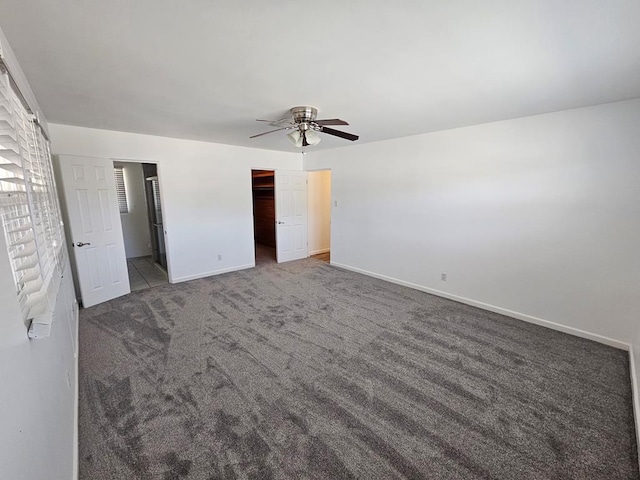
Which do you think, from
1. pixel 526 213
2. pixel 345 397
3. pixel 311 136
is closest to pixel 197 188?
pixel 311 136

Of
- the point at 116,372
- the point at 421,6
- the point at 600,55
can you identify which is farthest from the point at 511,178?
the point at 116,372

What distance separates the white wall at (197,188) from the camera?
374 centimetres

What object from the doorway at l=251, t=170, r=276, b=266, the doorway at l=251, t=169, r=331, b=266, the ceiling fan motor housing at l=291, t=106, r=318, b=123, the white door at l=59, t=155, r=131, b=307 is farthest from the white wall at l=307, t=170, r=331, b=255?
the white door at l=59, t=155, r=131, b=307

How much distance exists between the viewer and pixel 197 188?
15.0 ft

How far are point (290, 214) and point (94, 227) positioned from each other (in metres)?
3.26

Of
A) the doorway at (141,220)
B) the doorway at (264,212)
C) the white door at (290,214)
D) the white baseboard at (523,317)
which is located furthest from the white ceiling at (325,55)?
the doorway at (264,212)

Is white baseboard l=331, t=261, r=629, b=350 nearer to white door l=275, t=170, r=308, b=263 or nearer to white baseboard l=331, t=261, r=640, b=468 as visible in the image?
white baseboard l=331, t=261, r=640, b=468

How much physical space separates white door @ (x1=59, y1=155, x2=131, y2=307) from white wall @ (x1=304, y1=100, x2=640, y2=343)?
157 inches

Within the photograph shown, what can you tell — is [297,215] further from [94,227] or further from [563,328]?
[563,328]

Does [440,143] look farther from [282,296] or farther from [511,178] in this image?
[282,296]

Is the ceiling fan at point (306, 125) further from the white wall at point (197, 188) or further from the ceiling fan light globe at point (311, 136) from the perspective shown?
the white wall at point (197, 188)

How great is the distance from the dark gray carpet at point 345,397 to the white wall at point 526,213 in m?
0.43

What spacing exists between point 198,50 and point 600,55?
8.08ft

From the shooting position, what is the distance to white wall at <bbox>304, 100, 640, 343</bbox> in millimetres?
2594
